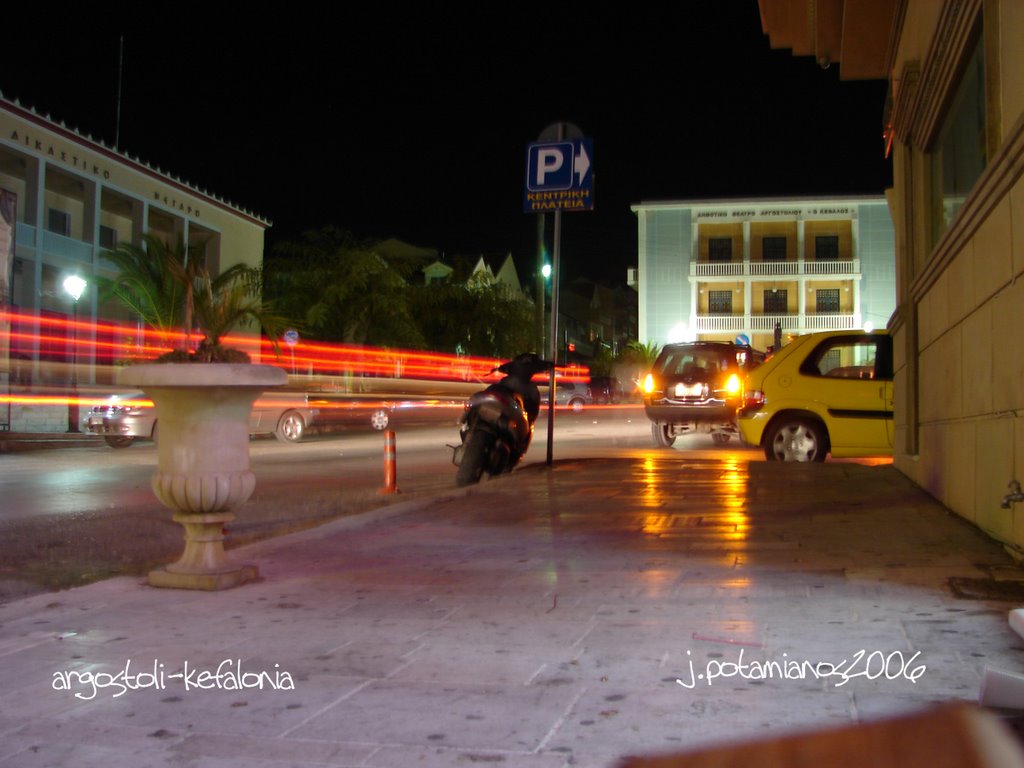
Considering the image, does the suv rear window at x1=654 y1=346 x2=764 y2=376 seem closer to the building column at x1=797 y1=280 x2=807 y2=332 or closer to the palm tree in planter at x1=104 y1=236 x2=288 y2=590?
the palm tree in planter at x1=104 y1=236 x2=288 y2=590

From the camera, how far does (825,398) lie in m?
12.7

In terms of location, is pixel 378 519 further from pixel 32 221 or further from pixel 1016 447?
pixel 32 221

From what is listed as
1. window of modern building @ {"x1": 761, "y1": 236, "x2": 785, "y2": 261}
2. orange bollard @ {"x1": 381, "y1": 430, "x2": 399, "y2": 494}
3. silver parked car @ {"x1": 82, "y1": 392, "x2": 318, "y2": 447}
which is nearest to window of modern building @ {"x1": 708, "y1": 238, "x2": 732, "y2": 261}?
window of modern building @ {"x1": 761, "y1": 236, "x2": 785, "y2": 261}

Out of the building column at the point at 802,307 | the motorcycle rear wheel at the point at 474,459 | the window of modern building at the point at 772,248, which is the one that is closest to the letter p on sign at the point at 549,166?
the motorcycle rear wheel at the point at 474,459

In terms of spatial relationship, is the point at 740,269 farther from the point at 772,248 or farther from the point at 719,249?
the point at 772,248

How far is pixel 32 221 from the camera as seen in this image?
3016cm

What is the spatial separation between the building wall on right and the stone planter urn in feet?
13.0

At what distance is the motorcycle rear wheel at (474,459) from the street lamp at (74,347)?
18480 millimetres

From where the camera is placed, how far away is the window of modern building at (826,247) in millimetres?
52000

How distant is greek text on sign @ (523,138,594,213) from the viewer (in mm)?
12695

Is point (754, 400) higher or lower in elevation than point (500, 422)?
higher

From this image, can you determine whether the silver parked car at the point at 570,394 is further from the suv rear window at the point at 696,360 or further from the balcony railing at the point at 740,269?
the suv rear window at the point at 696,360

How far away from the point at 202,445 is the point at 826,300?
50087mm

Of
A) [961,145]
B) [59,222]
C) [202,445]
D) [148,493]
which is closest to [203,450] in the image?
[202,445]
